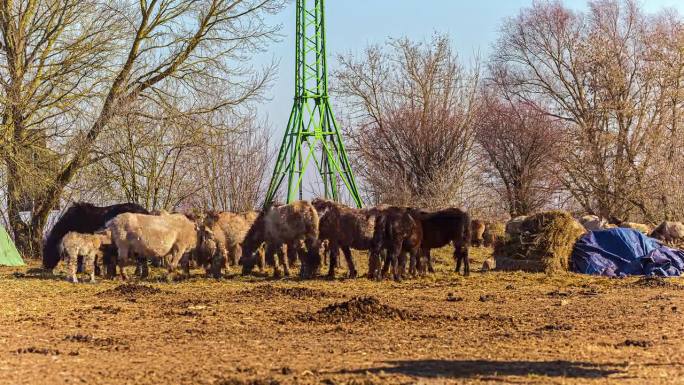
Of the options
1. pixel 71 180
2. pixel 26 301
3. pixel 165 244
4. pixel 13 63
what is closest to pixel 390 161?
pixel 71 180

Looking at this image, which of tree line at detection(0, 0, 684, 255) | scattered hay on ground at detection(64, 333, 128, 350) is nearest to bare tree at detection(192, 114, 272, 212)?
tree line at detection(0, 0, 684, 255)

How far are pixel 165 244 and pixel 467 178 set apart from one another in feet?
69.6

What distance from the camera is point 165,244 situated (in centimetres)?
1728

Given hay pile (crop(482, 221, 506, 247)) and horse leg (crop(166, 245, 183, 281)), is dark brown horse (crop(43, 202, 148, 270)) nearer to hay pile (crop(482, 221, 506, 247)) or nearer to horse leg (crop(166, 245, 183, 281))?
horse leg (crop(166, 245, 183, 281))

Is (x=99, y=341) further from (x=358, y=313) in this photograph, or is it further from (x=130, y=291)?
(x=130, y=291)

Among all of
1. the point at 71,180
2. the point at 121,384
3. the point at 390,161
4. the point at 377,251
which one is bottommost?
the point at 121,384

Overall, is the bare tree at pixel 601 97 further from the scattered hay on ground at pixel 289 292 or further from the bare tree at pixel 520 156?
the scattered hay on ground at pixel 289 292

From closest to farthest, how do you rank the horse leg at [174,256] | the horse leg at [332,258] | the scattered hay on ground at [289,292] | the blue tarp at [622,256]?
1. the scattered hay on ground at [289,292]
2. the horse leg at [174,256]
3. the horse leg at [332,258]
4. the blue tarp at [622,256]

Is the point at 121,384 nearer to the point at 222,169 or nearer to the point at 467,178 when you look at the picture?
the point at 222,169

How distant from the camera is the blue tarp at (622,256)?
19.9m

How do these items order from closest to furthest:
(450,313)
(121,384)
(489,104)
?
1. (121,384)
2. (450,313)
3. (489,104)

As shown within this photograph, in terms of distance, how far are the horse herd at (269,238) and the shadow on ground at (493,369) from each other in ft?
32.0

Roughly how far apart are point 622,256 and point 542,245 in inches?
79.5

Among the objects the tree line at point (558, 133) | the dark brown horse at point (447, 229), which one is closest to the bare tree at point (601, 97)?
the tree line at point (558, 133)
